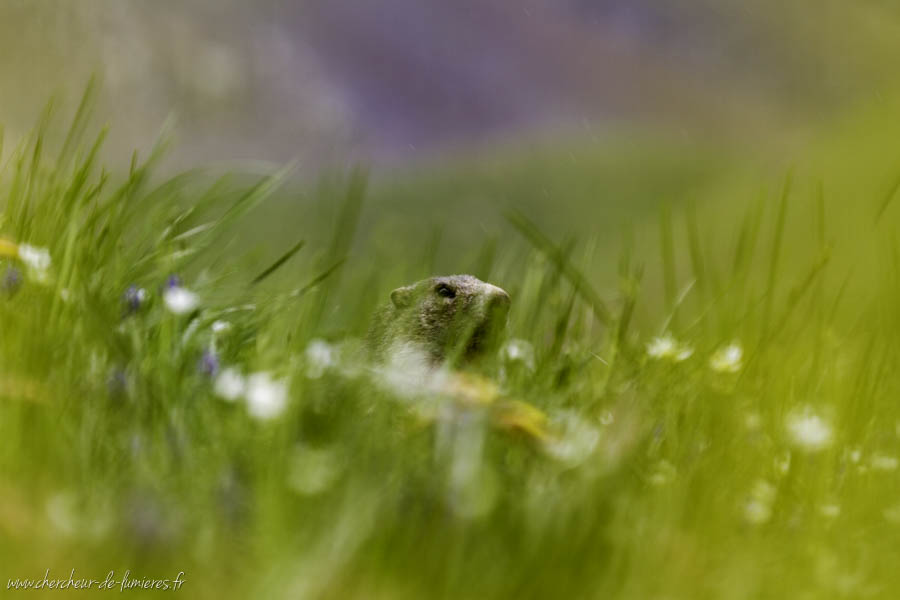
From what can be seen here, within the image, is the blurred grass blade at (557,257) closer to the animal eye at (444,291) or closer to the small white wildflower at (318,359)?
the small white wildflower at (318,359)

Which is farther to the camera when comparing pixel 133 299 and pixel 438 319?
pixel 438 319

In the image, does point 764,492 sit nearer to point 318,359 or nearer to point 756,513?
point 756,513

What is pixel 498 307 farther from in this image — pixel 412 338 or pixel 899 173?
pixel 899 173

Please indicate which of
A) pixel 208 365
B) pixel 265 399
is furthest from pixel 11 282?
pixel 265 399

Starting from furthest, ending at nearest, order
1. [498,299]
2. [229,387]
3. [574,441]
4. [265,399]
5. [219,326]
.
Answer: [498,299] < [219,326] < [229,387] < [574,441] < [265,399]

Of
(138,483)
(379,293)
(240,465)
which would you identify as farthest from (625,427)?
(379,293)

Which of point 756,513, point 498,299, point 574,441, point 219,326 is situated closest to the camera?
point 574,441
